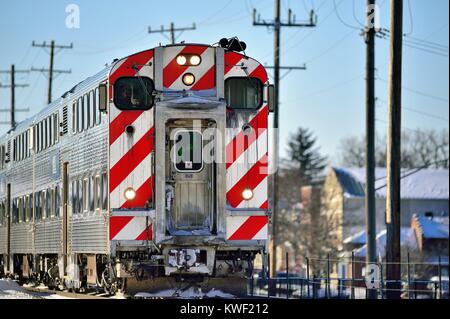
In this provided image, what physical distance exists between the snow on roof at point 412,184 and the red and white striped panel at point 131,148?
10985 centimetres

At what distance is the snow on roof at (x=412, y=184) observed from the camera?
5153 inches

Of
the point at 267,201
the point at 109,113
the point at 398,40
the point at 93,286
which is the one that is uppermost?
the point at 398,40

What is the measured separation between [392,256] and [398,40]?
206 inches

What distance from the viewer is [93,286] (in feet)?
76.2

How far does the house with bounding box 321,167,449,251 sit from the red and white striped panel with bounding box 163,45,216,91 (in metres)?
102

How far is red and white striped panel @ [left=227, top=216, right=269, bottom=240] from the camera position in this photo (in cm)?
1934

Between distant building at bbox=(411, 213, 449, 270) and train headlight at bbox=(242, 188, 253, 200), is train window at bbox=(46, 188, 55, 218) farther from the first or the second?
distant building at bbox=(411, 213, 449, 270)

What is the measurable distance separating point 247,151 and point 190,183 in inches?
41.3

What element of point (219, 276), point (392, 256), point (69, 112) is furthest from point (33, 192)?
point (219, 276)

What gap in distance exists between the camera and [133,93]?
19.7m

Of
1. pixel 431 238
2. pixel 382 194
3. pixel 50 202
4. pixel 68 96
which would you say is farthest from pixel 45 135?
pixel 382 194

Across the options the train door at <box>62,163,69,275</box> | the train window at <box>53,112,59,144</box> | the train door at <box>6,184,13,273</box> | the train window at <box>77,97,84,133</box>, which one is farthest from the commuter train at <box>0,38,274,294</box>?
the train door at <box>6,184,13,273</box>
